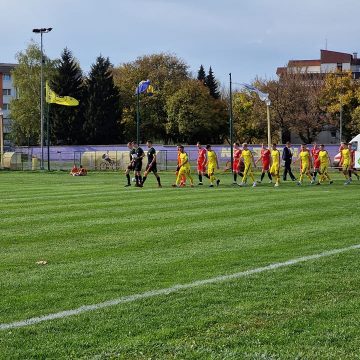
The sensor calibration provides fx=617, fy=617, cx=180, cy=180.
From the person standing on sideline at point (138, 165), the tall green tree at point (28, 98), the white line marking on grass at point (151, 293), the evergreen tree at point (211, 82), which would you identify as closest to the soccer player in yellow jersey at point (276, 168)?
the person standing on sideline at point (138, 165)

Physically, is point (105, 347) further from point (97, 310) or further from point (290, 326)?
point (290, 326)

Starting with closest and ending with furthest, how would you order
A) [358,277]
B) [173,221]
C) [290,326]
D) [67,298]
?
1. [290,326]
2. [67,298]
3. [358,277]
4. [173,221]

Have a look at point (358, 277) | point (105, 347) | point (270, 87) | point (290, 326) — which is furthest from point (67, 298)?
point (270, 87)

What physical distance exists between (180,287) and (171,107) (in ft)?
234

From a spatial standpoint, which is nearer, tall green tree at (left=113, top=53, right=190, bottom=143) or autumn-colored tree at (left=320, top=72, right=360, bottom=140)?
autumn-colored tree at (left=320, top=72, right=360, bottom=140)

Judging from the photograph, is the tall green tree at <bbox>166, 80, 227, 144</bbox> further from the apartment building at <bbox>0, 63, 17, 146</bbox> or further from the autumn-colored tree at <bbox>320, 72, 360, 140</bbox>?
the apartment building at <bbox>0, 63, 17, 146</bbox>

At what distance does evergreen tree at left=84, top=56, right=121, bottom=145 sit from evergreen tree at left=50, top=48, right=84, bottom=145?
1447 mm

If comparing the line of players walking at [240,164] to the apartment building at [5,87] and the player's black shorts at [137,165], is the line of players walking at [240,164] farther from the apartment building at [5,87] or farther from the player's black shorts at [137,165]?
the apartment building at [5,87]

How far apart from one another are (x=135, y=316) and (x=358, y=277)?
3.01 meters

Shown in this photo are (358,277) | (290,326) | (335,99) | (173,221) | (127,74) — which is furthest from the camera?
Answer: (127,74)

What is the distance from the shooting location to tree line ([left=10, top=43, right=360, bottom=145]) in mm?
76625

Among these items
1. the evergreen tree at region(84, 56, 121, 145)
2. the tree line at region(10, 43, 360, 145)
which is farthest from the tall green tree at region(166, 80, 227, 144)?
the evergreen tree at region(84, 56, 121, 145)

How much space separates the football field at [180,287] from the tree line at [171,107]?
64.5 metres

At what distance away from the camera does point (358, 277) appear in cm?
731
